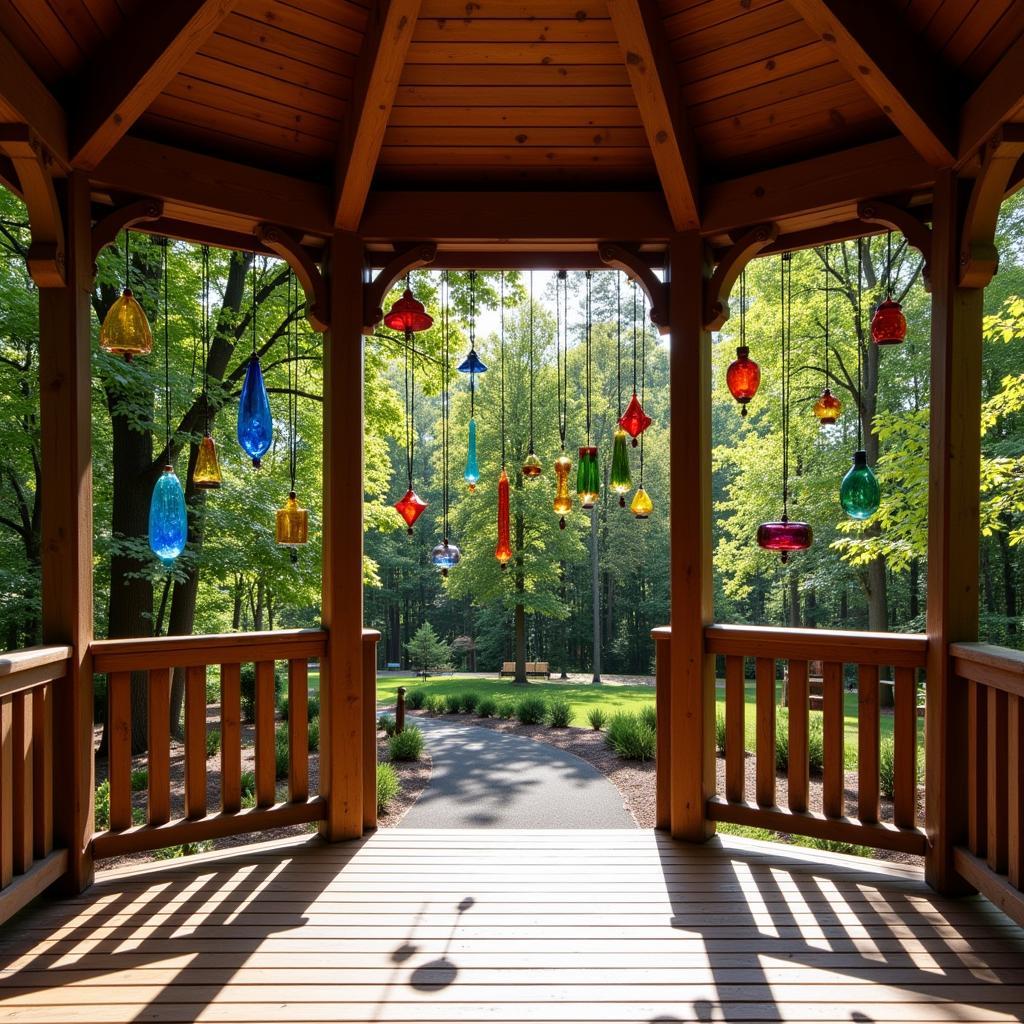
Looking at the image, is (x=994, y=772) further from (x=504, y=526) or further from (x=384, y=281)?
(x=384, y=281)

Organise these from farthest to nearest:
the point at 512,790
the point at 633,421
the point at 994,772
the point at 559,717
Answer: the point at 559,717 < the point at 512,790 < the point at 633,421 < the point at 994,772

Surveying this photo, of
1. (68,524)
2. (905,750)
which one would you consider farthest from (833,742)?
(68,524)

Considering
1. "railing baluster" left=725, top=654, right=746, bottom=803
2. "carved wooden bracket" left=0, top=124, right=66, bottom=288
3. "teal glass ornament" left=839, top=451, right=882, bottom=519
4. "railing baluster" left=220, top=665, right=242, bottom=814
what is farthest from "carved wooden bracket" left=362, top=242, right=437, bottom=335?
"railing baluster" left=725, top=654, right=746, bottom=803

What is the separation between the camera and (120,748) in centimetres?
281

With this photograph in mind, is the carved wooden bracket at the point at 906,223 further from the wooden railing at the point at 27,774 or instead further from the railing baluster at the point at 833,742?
the wooden railing at the point at 27,774

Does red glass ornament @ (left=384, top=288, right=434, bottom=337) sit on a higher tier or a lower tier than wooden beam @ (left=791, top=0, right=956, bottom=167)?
lower

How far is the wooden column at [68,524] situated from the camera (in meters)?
2.60

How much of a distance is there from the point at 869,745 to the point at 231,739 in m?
2.62

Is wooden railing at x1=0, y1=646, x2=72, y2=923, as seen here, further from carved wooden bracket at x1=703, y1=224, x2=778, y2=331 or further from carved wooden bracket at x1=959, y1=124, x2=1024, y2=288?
carved wooden bracket at x1=959, y1=124, x2=1024, y2=288

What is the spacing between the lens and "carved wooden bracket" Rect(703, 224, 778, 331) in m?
3.10

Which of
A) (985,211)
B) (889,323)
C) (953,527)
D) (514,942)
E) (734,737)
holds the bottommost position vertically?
(514,942)

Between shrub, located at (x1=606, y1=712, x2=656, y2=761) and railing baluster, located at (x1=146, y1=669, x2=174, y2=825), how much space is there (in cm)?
446

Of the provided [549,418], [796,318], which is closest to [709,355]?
[796,318]

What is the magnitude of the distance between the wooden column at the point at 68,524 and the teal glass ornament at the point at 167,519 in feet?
0.76
